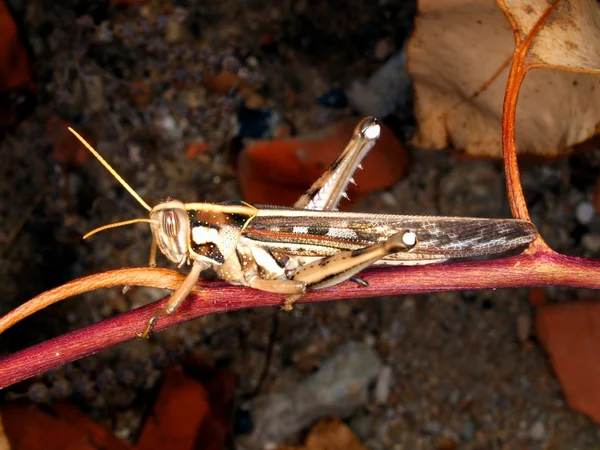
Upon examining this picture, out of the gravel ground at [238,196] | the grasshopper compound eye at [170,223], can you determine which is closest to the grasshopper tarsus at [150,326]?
the grasshopper compound eye at [170,223]

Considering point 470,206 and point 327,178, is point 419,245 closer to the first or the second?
point 327,178

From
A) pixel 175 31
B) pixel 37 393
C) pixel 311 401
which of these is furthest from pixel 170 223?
pixel 175 31

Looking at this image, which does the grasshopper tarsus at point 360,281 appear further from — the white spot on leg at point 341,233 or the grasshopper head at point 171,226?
the grasshopper head at point 171,226

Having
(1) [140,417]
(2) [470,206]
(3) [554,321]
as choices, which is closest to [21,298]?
(1) [140,417]

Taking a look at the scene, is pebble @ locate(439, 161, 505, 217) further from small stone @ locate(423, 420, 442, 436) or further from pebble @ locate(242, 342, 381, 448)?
small stone @ locate(423, 420, 442, 436)

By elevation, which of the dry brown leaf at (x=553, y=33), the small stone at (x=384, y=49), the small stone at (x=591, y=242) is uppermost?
the dry brown leaf at (x=553, y=33)

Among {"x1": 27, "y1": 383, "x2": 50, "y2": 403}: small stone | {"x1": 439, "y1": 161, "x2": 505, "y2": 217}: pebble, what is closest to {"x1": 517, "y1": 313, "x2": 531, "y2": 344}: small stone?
{"x1": 439, "y1": 161, "x2": 505, "y2": 217}: pebble

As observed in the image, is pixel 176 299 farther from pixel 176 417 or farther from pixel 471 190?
pixel 471 190
